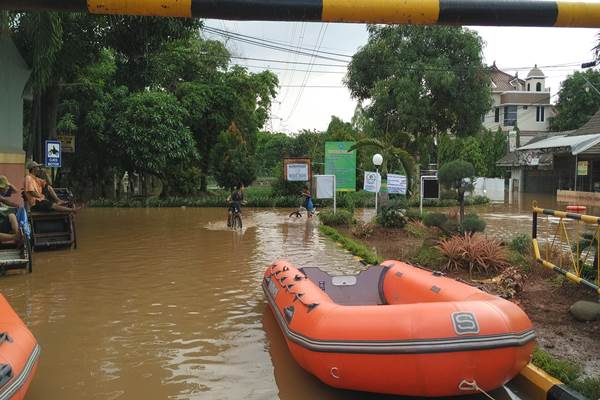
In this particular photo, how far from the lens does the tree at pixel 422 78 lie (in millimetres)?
27422

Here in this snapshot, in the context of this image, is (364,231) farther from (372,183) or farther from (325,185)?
(325,185)

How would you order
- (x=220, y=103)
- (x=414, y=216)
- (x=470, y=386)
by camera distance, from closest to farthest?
(x=470, y=386), (x=414, y=216), (x=220, y=103)

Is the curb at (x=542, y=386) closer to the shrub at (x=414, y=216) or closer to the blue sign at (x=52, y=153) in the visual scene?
the shrub at (x=414, y=216)

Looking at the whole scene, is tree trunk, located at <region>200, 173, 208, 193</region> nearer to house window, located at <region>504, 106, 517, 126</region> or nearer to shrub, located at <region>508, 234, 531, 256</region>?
shrub, located at <region>508, 234, 531, 256</region>

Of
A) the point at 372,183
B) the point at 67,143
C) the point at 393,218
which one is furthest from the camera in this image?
the point at 67,143

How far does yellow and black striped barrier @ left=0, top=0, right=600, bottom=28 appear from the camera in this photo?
4.02 meters

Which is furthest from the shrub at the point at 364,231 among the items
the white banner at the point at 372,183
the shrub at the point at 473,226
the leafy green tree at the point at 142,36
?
the leafy green tree at the point at 142,36

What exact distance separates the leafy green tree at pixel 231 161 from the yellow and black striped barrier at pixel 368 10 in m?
24.7

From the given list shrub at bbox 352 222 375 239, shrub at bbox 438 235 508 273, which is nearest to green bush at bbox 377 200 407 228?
shrub at bbox 352 222 375 239

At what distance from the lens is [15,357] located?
3848 millimetres

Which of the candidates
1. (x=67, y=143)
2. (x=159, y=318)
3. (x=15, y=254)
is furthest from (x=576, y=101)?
(x=159, y=318)

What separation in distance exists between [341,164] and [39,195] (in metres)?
13.7

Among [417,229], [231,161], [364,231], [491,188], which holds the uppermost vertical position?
[231,161]

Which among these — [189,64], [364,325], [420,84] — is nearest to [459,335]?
[364,325]
